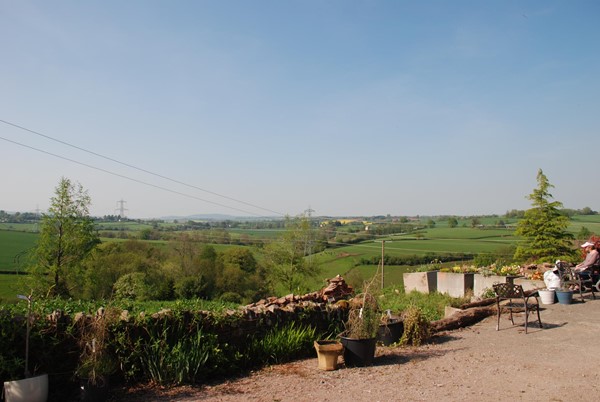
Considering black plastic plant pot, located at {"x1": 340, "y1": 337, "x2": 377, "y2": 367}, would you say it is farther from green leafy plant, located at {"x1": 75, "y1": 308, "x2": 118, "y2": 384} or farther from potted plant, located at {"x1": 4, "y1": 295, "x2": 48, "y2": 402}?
potted plant, located at {"x1": 4, "y1": 295, "x2": 48, "y2": 402}

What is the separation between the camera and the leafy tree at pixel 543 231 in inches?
762

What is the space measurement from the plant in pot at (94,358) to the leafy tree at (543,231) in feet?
59.6

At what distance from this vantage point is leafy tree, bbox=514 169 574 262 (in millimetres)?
19359

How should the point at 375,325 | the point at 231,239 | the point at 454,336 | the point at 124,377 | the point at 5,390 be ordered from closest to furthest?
the point at 5,390 → the point at 124,377 → the point at 375,325 → the point at 454,336 → the point at 231,239

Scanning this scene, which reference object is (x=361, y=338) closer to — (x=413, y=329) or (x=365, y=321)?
(x=365, y=321)

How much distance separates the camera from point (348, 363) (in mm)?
6586

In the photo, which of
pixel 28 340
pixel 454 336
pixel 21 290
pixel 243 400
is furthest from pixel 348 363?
pixel 21 290

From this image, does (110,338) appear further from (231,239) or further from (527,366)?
(231,239)

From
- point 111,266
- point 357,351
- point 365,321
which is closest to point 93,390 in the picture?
point 357,351

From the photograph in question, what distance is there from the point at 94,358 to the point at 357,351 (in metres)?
3.53

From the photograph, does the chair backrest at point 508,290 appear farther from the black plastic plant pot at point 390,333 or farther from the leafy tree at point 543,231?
the leafy tree at point 543,231

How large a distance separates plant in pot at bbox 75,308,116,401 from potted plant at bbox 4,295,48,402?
14.6 inches

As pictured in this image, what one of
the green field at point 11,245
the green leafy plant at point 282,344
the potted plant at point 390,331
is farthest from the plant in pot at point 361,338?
the green field at point 11,245

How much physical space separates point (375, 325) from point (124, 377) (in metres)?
3.56
